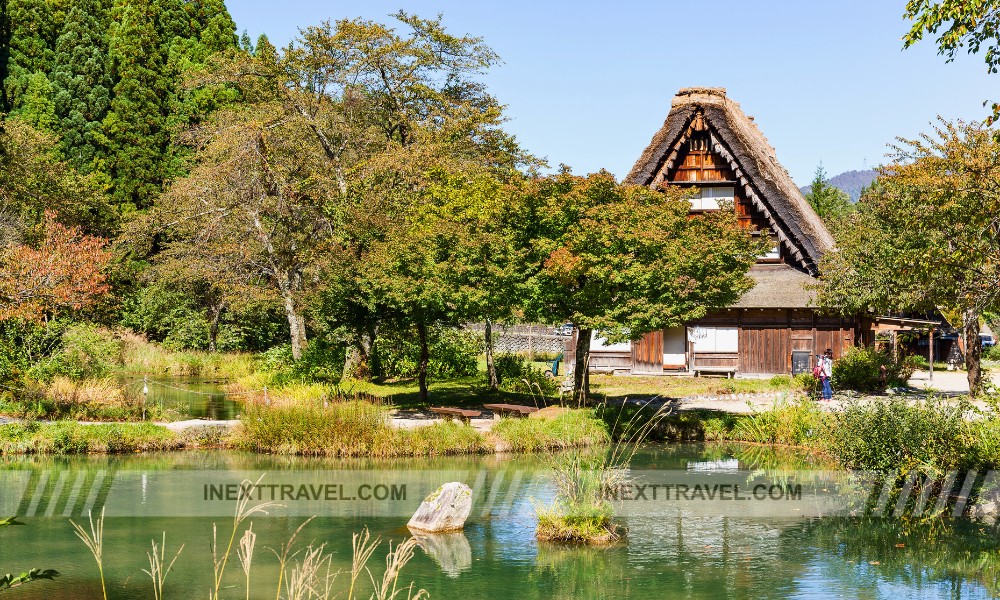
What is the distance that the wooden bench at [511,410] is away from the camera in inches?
747

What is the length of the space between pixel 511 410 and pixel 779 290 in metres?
13.0

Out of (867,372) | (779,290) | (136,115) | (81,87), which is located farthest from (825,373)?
(81,87)

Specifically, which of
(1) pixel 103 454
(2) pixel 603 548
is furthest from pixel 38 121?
(2) pixel 603 548

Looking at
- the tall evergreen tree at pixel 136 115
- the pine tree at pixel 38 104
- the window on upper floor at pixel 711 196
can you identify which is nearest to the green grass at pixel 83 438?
the window on upper floor at pixel 711 196

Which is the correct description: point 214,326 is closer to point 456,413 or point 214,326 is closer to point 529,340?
point 529,340

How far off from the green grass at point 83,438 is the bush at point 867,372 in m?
17.9

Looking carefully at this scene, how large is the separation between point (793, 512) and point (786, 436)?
18.2 ft

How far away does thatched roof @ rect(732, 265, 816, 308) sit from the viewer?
2839 centimetres

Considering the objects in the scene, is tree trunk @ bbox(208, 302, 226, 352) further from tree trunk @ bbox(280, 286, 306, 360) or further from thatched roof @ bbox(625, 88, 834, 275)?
thatched roof @ bbox(625, 88, 834, 275)

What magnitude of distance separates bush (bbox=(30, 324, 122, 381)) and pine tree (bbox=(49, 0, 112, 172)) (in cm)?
2454

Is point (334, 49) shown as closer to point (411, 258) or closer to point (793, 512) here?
point (411, 258)

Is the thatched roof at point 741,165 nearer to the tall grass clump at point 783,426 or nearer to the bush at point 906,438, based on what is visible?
the tall grass clump at point 783,426

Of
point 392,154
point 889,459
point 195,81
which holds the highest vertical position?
point 195,81

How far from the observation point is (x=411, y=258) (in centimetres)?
2117
